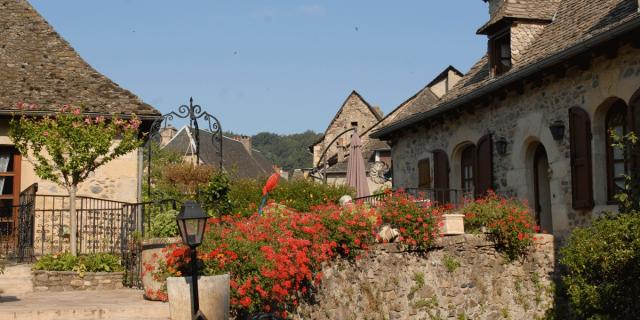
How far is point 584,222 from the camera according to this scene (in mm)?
12219

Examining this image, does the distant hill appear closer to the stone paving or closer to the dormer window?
the dormer window

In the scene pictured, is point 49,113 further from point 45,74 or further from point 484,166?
point 484,166

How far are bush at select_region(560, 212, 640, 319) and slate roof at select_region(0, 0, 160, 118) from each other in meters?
8.76

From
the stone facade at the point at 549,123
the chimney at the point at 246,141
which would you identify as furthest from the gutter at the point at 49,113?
the chimney at the point at 246,141

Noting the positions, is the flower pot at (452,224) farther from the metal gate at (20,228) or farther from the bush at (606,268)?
the metal gate at (20,228)

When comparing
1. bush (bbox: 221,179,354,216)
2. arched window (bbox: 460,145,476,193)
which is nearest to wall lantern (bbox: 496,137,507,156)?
arched window (bbox: 460,145,476,193)

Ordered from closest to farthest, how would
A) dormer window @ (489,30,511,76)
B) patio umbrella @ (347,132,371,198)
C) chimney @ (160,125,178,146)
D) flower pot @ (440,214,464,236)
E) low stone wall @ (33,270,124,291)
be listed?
flower pot @ (440,214,464,236) < low stone wall @ (33,270,124,291) < dormer window @ (489,30,511,76) < patio umbrella @ (347,132,371,198) < chimney @ (160,125,178,146)

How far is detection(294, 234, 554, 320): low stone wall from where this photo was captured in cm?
1161

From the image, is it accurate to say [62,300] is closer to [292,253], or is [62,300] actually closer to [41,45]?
[292,253]

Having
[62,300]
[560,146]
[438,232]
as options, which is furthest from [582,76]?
[62,300]

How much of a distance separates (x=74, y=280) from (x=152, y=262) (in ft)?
6.00

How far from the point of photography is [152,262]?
1123 cm

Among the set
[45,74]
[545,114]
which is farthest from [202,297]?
[45,74]

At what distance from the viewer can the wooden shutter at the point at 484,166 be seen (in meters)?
15.2
